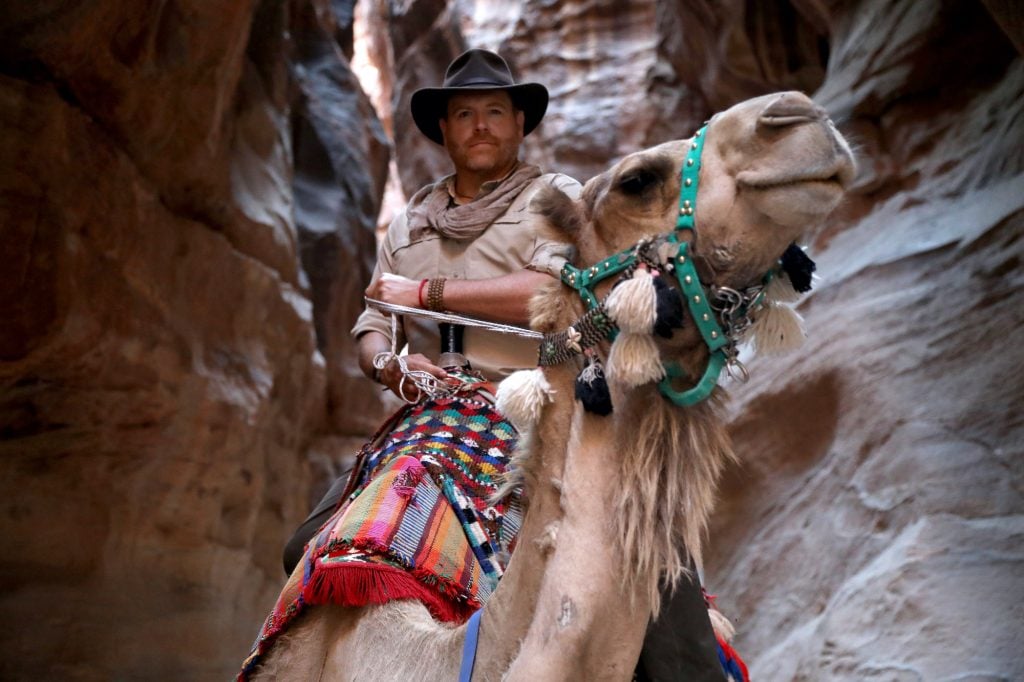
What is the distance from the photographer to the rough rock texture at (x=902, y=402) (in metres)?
3.88

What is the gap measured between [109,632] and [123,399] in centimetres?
123

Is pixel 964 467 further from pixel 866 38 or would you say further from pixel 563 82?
pixel 563 82

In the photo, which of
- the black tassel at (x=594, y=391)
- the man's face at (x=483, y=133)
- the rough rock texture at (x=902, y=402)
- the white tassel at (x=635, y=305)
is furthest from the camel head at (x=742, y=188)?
the rough rock texture at (x=902, y=402)

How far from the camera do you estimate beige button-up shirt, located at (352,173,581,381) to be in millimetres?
3088

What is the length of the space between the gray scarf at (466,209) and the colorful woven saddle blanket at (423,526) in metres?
0.56

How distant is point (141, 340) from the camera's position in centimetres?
563

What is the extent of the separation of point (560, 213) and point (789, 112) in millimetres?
547

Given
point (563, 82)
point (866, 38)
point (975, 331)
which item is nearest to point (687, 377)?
point (975, 331)

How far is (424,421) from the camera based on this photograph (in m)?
2.92

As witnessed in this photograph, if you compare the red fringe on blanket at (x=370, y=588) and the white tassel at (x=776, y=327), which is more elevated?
the white tassel at (x=776, y=327)

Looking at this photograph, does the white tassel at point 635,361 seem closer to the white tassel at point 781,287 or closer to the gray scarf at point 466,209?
the white tassel at point 781,287

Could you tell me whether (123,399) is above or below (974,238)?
below

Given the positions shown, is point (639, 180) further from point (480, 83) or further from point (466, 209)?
point (480, 83)

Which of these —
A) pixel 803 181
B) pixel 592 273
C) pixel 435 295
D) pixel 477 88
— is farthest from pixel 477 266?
pixel 803 181
